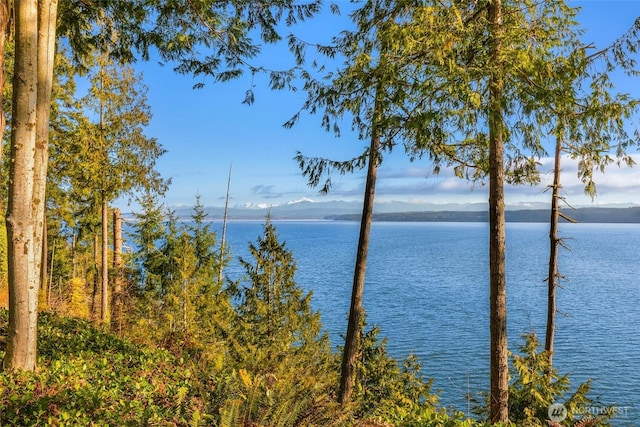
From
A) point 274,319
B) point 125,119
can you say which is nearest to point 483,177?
point 274,319

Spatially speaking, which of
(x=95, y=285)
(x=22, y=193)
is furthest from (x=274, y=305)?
(x=22, y=193)

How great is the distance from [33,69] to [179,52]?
8.91 ft

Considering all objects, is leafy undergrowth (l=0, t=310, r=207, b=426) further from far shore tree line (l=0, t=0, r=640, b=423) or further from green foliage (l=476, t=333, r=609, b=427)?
green foliage (l=476, t=333, r=609, b=427)

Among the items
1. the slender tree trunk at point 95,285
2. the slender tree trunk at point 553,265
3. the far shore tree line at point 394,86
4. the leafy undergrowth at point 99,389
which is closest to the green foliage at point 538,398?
the far shore tree line at point 394,86

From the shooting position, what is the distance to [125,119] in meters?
13.6

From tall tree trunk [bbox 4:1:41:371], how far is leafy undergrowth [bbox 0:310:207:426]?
0.41 meters

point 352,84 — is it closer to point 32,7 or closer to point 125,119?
point 32,7

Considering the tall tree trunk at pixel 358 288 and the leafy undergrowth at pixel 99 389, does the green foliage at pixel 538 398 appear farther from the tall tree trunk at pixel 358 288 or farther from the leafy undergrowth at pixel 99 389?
the leafy undergrowth at pixel 99 389

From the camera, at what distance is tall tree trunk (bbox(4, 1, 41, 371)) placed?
434cm

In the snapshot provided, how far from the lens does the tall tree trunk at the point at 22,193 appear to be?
4.34 m

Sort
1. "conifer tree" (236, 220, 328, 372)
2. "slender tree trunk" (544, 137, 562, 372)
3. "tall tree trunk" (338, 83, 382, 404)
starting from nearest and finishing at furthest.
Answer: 1. "tall tree trunk" (338, 83, 382, 404)
2. "slender tree trunk" (544, 137, 562, 372)
3. "conifer tree" (236, 220, 328, 372)

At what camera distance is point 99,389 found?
4.25 meters

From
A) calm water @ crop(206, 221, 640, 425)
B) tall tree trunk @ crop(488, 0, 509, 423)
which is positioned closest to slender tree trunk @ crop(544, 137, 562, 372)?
calm water @ crop(206, 221, 640, 425)

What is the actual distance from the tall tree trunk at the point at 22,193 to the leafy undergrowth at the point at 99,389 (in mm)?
415
